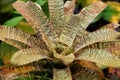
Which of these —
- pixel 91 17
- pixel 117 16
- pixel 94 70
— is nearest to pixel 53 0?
pixel 91 17

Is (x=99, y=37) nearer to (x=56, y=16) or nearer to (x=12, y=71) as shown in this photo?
(x=56, y=16)

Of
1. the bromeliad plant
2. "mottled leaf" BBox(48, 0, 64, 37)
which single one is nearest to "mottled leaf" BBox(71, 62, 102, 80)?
the bromeliad plant

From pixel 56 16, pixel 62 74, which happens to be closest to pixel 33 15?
pixel 56 16

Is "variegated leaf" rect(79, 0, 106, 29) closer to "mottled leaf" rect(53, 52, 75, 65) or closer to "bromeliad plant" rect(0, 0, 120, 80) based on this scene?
"bromeliad plant" rect(0, 0, 120, 80)

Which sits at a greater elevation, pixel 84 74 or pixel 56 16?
pixel 56 16

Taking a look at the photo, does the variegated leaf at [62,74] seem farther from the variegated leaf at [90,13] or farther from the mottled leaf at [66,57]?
the variegated leaf at [90,13]

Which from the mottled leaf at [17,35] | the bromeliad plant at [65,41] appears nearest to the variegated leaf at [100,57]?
the bromeliad plant at [65,41]
